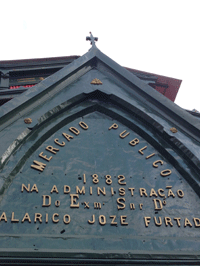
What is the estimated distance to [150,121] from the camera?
10117 millimetres

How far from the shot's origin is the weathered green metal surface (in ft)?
23.3

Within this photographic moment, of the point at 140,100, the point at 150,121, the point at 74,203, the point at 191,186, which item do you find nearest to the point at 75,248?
the point at 74,203

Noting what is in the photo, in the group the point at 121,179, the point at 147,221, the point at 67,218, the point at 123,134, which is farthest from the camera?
the point at 123,134

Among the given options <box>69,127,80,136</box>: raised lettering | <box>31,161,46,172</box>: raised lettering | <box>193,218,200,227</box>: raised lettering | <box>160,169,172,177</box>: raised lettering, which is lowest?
<box>193,218,200,227</box>: raised lettering

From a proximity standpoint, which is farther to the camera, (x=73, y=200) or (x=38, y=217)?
(x=73, y=200)

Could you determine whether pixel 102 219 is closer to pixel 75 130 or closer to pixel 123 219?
pixel 123 219

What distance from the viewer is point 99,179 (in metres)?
8.58

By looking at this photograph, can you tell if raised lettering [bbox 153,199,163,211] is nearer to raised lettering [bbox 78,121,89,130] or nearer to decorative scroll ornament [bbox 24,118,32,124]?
raised lettering [bbox 78,121,89,130]

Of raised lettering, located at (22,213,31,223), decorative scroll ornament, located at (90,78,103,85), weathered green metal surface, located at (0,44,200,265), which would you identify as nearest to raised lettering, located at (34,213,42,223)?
weathered green metal surface, located at (0,44,200,265)

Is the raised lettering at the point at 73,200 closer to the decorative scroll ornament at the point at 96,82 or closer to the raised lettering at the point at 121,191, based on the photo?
the raised lettering at the point at 121,191

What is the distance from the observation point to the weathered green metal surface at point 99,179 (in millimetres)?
7109

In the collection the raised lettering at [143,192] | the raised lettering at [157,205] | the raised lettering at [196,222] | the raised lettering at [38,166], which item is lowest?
the raised lettering at [196,222]

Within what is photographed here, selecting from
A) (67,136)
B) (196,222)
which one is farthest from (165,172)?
(67,136)

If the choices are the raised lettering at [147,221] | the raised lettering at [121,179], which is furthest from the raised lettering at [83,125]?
the raised lettering at [147,221]
